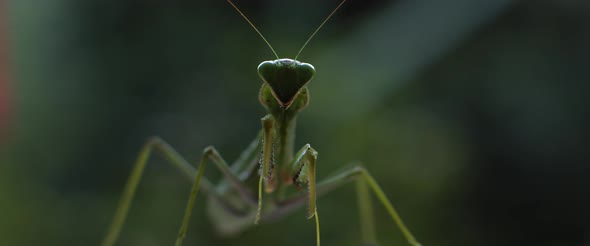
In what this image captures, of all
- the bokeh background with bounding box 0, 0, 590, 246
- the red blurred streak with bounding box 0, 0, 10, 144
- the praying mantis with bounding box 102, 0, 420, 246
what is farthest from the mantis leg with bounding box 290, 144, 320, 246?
the red blurred streak with bounding box 0, 0, 10, 144

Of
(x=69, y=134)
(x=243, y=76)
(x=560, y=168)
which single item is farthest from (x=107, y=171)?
(x=560, y=168)

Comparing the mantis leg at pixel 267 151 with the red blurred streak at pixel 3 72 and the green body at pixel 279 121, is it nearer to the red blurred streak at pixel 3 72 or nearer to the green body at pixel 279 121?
the green body at pixel 279 121

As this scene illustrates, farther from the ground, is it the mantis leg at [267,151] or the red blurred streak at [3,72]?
the red blurred streak at [3,72]

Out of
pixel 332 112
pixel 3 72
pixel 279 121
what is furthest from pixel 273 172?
pixel 3 72

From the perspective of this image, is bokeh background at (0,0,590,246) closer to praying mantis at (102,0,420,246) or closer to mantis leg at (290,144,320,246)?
praying mantis at (102,0,420,246)

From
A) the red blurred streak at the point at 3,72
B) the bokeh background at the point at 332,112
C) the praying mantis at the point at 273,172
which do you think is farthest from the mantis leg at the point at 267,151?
the red blurred streak at the point at 3,72
